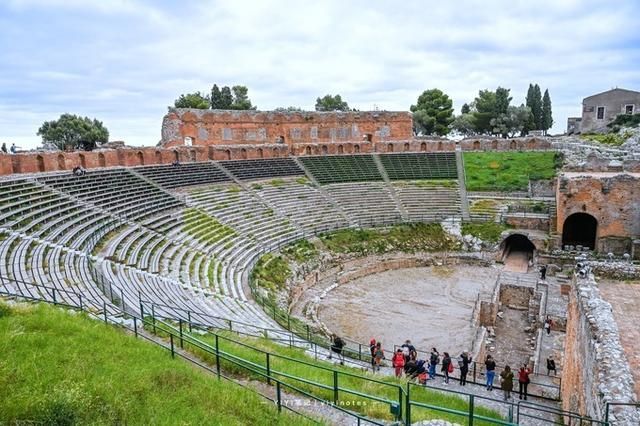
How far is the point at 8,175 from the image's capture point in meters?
21.4

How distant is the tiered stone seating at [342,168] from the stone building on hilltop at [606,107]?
94.3 ft

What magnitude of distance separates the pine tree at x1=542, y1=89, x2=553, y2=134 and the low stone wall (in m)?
56.2

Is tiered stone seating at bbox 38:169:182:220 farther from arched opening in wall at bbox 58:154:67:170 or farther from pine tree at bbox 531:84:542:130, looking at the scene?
pine tree at bbox 531:84:542:130

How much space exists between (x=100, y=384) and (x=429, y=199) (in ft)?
93.9

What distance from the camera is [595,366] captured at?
25.0 ft

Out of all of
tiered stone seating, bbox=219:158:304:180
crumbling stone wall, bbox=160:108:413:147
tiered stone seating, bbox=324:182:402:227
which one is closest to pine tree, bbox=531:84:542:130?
crumbling stone wall, bbox=160:108:413:147

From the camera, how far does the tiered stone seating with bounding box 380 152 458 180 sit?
1426 inches

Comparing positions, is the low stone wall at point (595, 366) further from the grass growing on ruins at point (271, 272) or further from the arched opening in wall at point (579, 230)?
the arched opening in wall at point (579, 230)

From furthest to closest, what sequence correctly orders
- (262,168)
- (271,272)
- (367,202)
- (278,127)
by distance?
(278,127) → (262,168) → (367,202) → (271,272)

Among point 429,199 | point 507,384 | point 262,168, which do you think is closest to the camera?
point 507,384

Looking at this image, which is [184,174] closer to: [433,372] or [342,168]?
[342,168]

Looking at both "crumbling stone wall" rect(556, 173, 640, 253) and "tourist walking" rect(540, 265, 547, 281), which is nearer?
"tourist walking" rect(540, 265, 547, 281)

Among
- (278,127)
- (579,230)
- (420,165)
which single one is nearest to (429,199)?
(420,165)

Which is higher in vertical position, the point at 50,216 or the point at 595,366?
the point at 50,216
